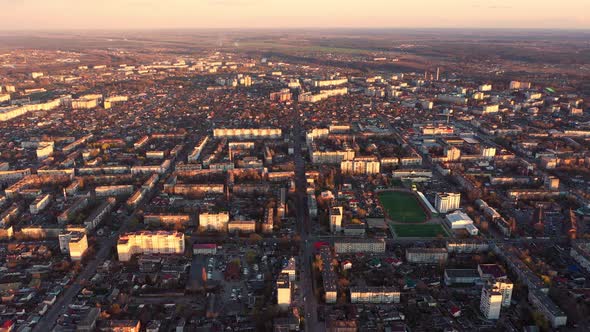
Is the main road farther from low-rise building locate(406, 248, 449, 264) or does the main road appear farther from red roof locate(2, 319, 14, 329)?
red roof locate(2, 319, 14, 329)

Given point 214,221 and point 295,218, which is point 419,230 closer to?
point 295,218

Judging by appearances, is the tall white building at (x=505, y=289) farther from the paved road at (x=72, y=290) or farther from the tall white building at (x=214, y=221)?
the paved road at (x=72, y=290)

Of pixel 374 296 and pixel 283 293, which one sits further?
pixel 374 296

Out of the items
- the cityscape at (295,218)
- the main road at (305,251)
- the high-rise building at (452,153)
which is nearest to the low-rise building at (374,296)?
the cityscape at (295,218)

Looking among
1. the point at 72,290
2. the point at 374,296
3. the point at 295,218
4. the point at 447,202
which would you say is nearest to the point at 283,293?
the point at 374,296

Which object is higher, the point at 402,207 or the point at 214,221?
the point at 214,221

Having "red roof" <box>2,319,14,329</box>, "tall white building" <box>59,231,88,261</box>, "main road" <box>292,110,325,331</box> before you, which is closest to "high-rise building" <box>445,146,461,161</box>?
"main road" <box>292,110,325,331</box>

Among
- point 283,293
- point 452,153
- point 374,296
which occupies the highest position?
point 452,153

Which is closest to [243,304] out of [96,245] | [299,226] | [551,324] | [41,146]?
[299,226]
